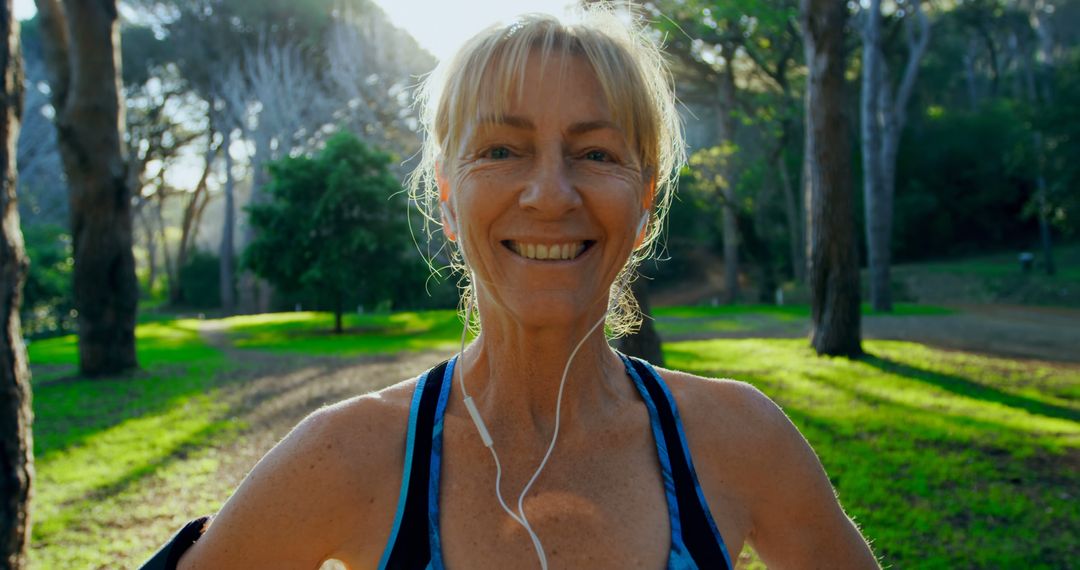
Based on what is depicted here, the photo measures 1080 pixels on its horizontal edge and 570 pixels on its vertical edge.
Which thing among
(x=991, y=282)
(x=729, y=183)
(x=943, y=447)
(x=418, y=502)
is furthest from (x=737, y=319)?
(x=418, y=502)

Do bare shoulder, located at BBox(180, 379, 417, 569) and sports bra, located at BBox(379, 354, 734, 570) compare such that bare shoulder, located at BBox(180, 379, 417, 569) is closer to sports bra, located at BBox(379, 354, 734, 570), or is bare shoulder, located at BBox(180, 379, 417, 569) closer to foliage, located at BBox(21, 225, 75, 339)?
sports bra, located at BBox(379, 354, 734, 570)

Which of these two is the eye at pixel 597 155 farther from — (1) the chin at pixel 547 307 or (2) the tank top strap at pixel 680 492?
(2) the tank top strap at pixel 680 492

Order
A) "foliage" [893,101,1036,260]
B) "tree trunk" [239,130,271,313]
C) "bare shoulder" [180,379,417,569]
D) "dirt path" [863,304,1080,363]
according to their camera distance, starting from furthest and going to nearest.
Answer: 1. "foliage" [893,101,1036,260]
2. "tree trunk" [239,130,271,313]
3. "dirt path" [863,304,1080,363]
4. "bare shoulder" [180,379,417,569]

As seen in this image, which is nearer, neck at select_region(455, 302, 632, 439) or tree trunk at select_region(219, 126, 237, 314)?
neck at select_region(455, 302, 632, 439)

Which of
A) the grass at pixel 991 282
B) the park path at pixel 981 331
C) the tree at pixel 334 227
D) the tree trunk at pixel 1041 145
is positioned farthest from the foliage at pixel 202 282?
the tree trunk at pixel 1041 145

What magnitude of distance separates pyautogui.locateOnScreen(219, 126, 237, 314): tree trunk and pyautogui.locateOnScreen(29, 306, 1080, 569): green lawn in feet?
68.1

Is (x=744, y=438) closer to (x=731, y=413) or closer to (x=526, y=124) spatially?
(x=731, y=413)

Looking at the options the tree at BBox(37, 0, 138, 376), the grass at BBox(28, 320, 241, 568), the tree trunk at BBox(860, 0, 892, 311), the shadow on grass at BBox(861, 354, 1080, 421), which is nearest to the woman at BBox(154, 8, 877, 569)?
the grass at BBox(28, 320, 241, 568)

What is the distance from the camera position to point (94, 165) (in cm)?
1168

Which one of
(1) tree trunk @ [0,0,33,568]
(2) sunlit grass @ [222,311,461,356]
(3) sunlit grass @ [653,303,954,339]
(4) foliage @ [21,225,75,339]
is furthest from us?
(4) foliage @ [21,225,75,339]

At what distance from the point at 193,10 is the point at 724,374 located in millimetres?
32380

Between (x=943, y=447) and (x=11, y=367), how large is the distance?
6620 millimetres

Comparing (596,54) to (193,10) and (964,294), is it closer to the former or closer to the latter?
(964,294)

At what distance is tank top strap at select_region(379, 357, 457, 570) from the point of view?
1541 millimetres
